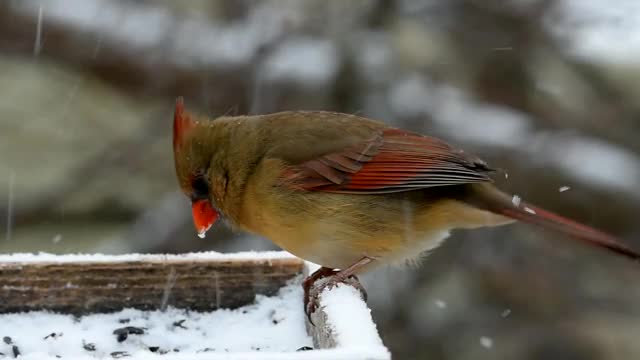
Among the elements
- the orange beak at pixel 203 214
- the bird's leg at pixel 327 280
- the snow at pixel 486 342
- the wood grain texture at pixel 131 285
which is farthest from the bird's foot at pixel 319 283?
the snow at pixel 486 342

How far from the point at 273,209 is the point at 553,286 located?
246cm

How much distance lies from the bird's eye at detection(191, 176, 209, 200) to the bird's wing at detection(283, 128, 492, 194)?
246mm

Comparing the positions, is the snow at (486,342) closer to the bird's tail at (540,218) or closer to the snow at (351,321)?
the bird's tail at (540,218)

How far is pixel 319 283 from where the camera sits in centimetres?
285

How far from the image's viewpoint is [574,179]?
4.87 metres

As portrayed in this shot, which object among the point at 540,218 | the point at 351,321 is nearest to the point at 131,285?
the point at 351,321

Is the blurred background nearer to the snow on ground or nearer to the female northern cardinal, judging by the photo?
the female northern cardinal

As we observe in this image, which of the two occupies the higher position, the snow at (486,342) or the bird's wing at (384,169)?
the bird's wing at (384,169)

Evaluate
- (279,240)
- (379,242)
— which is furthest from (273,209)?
(379,242)

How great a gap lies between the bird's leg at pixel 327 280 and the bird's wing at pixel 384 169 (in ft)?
0.76

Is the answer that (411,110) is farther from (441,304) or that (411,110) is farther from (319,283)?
(319,283)

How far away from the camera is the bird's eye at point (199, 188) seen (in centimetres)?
317

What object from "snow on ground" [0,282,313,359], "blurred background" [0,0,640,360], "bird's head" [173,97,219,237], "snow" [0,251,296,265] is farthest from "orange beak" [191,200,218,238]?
"blurred background" [0,0,640,360]

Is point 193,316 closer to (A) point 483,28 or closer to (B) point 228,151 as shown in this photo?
(B) point 228,151
